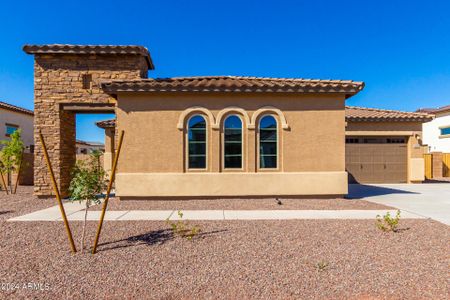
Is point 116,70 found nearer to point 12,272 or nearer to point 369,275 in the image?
point 12,272

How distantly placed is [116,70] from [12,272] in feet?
28.7

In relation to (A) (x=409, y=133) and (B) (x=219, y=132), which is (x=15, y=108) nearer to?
(B) (x=219, y=132)

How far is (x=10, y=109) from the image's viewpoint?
19.8 metres

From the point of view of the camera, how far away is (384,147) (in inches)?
616

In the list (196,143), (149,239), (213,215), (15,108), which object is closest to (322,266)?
(149,239)

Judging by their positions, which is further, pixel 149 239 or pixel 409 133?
pixel 409 133

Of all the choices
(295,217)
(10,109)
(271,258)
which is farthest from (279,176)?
(10,109)

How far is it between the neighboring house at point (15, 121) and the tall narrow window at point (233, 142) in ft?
54.1

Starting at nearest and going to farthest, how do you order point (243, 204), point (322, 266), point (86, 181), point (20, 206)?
point (322, 266)
point (86, 181)
point (243, 204)
point (20, 206)

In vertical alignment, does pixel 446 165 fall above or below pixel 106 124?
below

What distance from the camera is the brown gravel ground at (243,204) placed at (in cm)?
845

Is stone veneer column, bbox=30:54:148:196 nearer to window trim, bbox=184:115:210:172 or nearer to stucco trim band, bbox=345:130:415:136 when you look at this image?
window trim, bbox=184:115:210:172

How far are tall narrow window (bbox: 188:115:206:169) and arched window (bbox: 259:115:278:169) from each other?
7.64 ft

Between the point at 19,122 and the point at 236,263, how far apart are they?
80.4 feet
